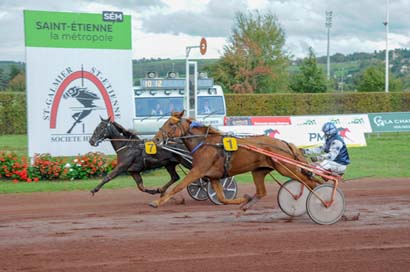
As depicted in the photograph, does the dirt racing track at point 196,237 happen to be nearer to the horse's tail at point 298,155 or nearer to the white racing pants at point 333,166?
the white racing pants at point 333,166

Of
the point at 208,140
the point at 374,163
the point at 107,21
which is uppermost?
the point at 107,21

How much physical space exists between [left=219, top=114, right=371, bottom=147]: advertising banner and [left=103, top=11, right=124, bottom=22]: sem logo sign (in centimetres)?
469

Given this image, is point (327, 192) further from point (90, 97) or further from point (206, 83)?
point (206, 83)

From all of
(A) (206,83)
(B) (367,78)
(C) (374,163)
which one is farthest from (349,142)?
(B) (367,78)

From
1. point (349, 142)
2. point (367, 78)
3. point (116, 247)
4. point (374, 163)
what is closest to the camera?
point (116, 247)

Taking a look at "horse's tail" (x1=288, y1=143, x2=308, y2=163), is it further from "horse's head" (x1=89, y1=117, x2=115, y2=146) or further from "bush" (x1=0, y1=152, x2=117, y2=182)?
"bush" (x1=0, y1=152, x2=117, y2=182)

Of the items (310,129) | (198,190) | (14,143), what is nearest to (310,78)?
(14,143)

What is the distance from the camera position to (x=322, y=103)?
37156 mm

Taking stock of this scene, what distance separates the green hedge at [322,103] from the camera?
36.5 metres

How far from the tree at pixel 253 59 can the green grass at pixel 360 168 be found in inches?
703

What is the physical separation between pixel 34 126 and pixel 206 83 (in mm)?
11471

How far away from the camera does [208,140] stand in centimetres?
1028

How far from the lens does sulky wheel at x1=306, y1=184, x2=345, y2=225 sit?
9.63 m

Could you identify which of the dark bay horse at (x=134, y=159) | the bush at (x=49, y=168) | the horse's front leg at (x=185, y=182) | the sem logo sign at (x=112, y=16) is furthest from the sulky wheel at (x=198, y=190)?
the sem logo sign at (x=112, y=16)
